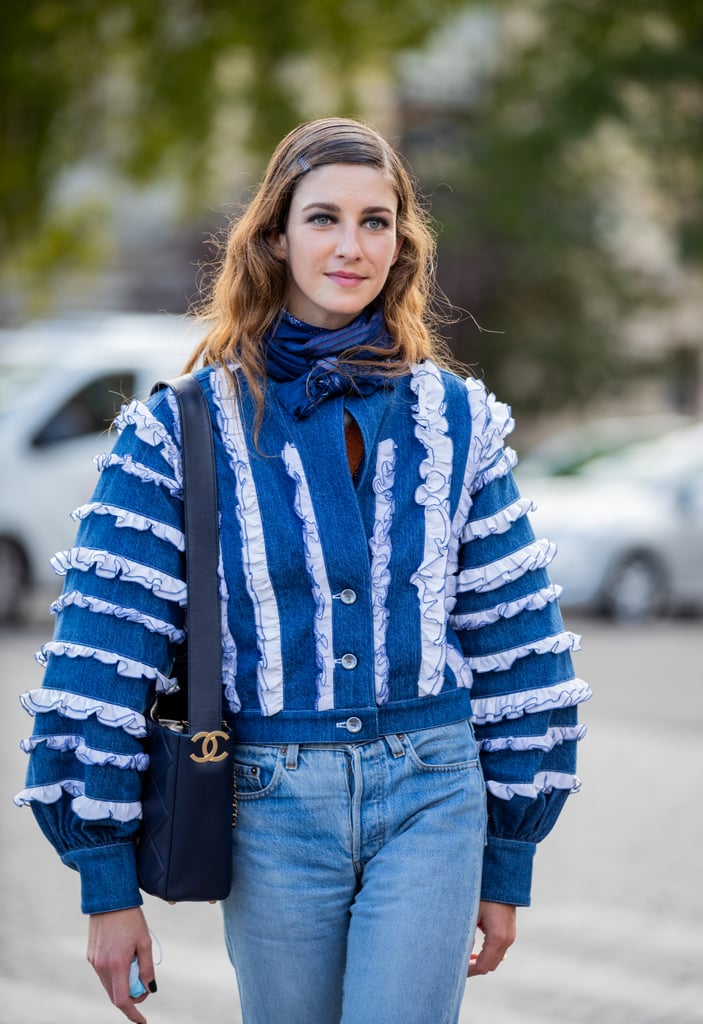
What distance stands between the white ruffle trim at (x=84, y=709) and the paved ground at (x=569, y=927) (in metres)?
2.17

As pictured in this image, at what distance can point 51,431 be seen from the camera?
12344mm

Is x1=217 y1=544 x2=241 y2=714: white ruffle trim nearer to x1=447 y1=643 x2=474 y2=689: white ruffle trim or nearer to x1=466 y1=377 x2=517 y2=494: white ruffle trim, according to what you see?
x1=447 y1=643 x2=474 y2=689: white ruffle trim

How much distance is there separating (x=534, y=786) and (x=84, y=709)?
740mm

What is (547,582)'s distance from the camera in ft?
8.73

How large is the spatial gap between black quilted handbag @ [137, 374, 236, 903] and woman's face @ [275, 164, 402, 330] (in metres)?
0.32

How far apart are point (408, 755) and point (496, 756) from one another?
224 mm

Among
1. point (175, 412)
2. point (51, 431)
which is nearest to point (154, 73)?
point (51, 431)

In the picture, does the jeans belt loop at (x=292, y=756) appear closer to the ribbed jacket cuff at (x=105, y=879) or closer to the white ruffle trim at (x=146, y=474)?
the ribbed jacket cuff at (x=105, y=879)

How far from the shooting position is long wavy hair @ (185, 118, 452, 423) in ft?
8.41

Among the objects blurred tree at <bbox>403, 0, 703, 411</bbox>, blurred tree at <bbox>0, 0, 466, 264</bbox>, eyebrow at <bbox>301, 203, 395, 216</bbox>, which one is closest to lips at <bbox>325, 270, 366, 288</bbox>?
eyebrow at <bbox>301, 203, 395, 216</bbox>

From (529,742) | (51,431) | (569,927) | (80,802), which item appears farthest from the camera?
(51,431)

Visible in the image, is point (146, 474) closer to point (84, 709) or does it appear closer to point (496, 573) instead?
point (84, 709)

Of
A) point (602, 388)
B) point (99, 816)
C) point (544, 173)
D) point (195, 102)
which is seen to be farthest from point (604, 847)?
point (602, 388)

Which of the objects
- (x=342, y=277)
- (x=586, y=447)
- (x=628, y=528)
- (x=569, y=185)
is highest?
(x=569, y=185)
